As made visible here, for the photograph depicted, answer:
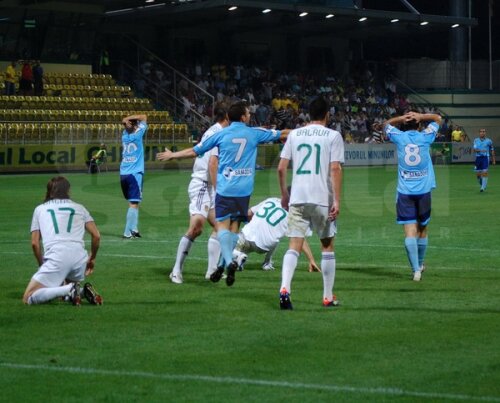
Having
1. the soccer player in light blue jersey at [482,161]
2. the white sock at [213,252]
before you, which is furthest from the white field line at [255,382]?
the soccer player in light blue jersey at [482,161]

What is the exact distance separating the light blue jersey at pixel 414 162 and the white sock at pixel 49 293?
513 cm

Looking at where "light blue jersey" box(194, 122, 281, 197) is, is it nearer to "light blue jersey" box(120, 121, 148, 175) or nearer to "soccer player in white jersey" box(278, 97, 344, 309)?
"soccer player in white jersey" box(278, 97, 344, 309)

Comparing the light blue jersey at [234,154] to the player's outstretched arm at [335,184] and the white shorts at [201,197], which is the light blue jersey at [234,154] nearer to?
the white shorts at [201,197]

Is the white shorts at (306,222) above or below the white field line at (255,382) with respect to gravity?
above

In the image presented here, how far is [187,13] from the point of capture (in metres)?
55.1

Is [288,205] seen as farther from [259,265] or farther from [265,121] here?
[265,121]

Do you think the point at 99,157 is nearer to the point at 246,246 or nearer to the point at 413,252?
the point at 246,246

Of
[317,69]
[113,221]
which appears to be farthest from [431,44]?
[113,221]

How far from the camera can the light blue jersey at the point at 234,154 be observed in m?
12.7

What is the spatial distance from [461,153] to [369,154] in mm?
6946

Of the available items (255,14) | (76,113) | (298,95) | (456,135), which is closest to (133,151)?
(76,113)

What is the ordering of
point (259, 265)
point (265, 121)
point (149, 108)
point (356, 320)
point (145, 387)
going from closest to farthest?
1. point (145, 387)
2. point (356, 320)
3. point (259, 265)
4. point (149, 108)
5. point (265, 121)

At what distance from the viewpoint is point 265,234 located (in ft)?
48.9

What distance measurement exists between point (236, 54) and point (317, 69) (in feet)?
18.8
